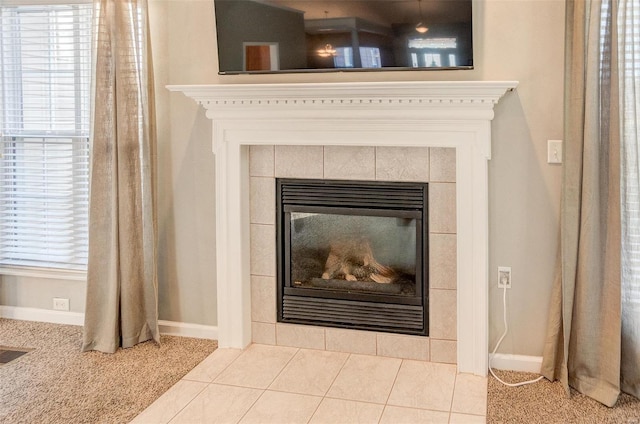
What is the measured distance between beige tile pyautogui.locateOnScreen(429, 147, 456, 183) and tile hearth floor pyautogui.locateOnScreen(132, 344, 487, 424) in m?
0.94

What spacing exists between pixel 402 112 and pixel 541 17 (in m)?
0.75

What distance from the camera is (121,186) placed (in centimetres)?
327

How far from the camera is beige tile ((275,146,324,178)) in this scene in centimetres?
321

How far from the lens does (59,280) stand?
12.4 feet

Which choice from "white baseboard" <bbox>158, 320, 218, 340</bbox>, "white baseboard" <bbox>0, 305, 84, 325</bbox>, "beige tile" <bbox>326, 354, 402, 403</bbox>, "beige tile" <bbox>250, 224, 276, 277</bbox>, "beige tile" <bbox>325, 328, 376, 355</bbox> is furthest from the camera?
"white baseboard" <bbox>0, 305, 84, 325</bbox>

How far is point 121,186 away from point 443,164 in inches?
66.0

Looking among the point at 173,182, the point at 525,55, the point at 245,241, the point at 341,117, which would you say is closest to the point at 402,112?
the point at 341,117

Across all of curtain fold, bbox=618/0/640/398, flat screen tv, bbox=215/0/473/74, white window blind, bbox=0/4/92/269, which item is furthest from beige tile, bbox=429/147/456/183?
white window blind, bbox=0/4/92/269

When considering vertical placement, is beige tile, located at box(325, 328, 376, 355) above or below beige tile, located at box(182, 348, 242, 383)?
above

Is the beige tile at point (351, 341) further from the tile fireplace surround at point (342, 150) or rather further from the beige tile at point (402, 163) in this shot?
the beige tile at point (402, 163)

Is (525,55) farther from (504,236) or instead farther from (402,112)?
(504,236)

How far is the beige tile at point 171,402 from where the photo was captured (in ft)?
8.41

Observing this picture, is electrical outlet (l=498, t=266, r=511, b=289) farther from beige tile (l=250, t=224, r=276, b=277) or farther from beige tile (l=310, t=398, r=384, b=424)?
beige tile (l=250, t=224, r=276, b=277)

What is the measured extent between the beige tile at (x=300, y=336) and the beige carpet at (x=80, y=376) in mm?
369
